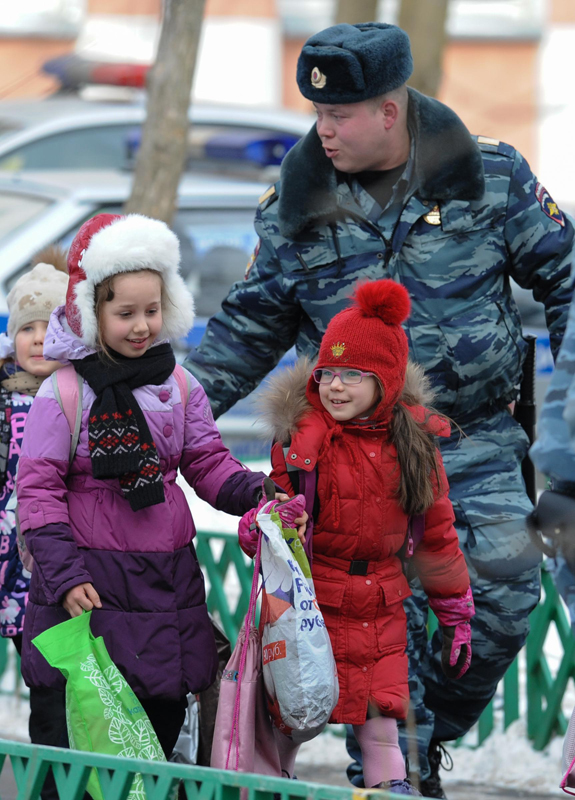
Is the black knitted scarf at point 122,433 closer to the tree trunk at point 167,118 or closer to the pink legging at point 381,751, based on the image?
the pink legging at point 381,751

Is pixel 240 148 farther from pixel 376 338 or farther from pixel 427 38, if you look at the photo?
Result: pixel 376 338

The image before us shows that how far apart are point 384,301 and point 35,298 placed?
1.09 metres

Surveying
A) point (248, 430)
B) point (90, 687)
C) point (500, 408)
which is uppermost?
point (500, 408)

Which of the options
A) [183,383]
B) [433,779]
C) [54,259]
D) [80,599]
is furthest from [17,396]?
[433,779]

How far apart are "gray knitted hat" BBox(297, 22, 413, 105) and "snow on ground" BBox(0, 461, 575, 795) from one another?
2.43 meters

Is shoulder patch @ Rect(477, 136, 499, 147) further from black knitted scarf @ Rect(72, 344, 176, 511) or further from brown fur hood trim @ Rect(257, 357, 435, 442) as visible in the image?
black knitted scarf @ Rect(72, 344, 176, 511)

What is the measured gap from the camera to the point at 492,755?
451 cm

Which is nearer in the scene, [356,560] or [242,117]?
[356,560]

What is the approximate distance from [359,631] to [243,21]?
18.9 metres

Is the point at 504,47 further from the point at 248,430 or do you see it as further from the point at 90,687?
the point at 90,687

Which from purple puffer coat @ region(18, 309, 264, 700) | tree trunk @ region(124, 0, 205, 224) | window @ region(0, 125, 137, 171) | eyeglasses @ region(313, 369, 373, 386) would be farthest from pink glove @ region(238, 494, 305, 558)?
window @ region(0, 125, 137, 171)

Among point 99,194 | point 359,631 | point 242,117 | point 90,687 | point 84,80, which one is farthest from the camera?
point 84,80

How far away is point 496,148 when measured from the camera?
3430 mm

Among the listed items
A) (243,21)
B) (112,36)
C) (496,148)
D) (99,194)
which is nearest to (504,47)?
(243,21)
